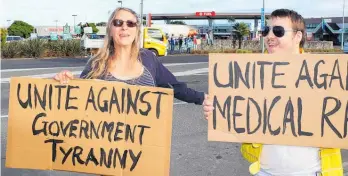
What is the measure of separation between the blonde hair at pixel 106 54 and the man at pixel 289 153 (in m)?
0.82

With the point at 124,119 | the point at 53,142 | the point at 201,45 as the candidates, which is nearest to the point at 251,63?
the point at 124,119

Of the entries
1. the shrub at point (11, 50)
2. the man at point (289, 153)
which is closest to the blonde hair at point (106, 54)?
the man at point (289, 153)

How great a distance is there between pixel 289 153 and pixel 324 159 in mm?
197

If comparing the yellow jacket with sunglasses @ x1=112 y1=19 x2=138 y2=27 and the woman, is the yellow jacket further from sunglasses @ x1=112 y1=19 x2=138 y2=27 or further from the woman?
sunglasses @ x1=112 y1=19 x2=138 y2=27

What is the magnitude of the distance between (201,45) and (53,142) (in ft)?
115

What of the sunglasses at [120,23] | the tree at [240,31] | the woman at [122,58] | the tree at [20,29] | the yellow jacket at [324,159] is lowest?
the yellow jacket at [324,159]

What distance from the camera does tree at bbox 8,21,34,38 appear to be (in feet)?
294

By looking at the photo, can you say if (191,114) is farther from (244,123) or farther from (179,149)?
(244,123)

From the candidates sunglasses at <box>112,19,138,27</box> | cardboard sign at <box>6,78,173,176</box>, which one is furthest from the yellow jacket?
sunglasses at <box>112,19,138,27</box>

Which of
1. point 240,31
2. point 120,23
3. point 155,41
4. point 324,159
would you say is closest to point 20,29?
point 240,31

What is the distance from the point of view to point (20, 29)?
300 ft

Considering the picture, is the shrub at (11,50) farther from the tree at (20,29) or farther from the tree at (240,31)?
the tree at (20,29)

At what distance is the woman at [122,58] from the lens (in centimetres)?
301

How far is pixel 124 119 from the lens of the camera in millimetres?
2982
